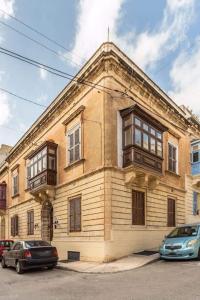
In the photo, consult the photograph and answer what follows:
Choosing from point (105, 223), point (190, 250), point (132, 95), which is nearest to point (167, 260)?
point (190, 250)

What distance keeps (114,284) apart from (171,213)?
40.0ft

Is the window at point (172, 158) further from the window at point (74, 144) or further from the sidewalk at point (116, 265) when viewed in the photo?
the sidewalk at point (116, 265)

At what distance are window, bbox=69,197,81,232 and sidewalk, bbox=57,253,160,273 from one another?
8.40 ft

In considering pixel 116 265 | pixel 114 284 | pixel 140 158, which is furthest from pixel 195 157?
pixel 114 284

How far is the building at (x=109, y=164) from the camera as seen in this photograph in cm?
1644

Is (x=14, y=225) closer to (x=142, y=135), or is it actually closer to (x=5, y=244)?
(x=5, y=244)

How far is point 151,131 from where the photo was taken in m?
18.7

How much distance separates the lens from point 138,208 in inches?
706

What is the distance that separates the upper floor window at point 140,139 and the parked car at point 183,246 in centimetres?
417

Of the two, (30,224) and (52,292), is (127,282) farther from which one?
(30,224)

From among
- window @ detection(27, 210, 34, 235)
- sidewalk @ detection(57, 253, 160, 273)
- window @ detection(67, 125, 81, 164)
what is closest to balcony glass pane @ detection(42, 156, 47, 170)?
window @ detection(67, 125, 81, 164)

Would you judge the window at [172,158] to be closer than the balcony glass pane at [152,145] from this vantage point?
No

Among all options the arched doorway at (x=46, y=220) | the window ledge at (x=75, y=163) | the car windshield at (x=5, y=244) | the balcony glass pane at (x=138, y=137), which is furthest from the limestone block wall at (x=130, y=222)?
the car windshield at (x=5, y=244)

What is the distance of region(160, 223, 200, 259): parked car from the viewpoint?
13.5m
